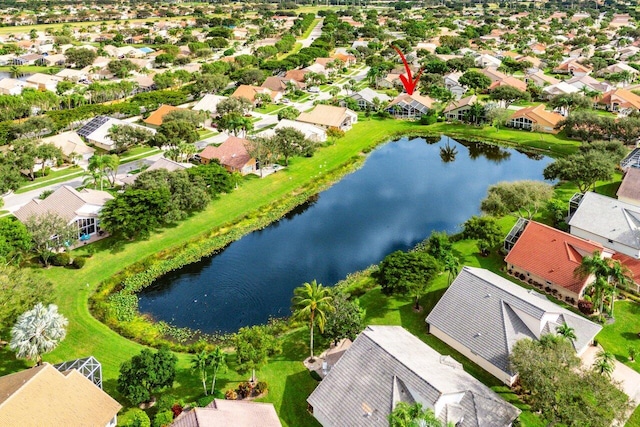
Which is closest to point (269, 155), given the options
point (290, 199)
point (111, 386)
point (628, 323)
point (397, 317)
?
point (290, 199)

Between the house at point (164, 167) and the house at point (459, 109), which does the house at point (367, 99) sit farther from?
the house at point (164, 167)

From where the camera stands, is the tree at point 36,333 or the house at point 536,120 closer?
the tree at point 36,333

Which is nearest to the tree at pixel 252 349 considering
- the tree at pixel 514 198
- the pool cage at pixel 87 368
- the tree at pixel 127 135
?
the pool cage at pixel 87 368

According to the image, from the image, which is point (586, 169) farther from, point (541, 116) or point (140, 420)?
point (140, 420)

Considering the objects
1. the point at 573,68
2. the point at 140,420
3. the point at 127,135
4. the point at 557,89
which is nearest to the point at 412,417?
the point at 140,420

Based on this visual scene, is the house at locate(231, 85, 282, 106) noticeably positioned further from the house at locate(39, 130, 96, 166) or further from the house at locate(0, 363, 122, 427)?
the house at locate(0, 363, 122, 427)
